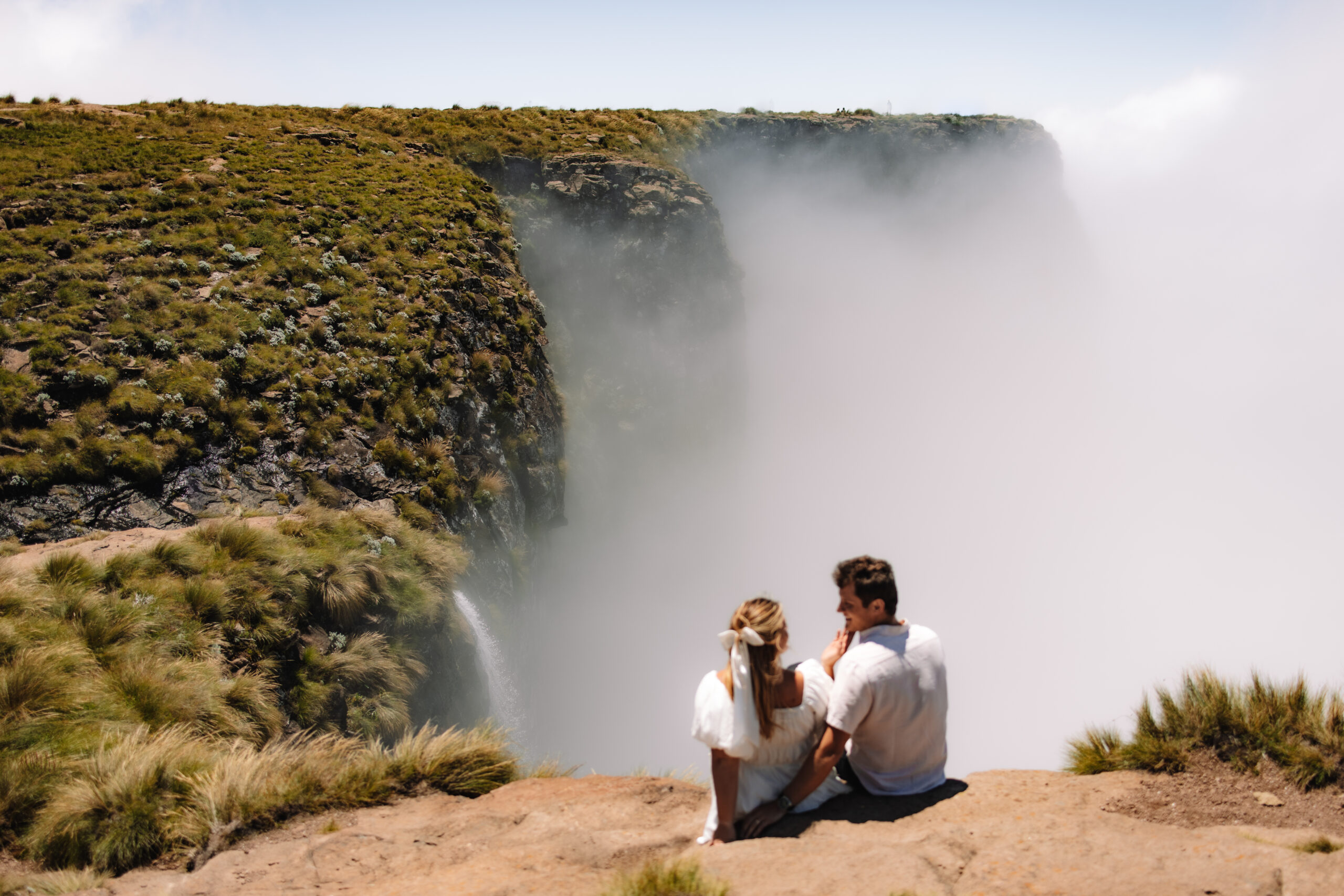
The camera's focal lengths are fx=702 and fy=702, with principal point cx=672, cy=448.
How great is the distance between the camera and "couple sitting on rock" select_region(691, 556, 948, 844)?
13.9ft

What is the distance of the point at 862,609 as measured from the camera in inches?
176

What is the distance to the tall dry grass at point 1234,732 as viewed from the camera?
15.9 feet

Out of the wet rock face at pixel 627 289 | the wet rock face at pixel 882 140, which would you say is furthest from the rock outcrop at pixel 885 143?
the wet rock face at pixel 627 289

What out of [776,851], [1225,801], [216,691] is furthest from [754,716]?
[216,691]

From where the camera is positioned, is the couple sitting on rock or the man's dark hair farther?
the man's dark hair

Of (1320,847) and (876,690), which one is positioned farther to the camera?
(876,690)

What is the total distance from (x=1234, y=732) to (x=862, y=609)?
3268 millimetres

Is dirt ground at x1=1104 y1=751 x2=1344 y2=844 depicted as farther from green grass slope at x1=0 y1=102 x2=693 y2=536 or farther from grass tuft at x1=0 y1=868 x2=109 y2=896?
green grass slope at x1=0 y1=102 x2=693 y2=536

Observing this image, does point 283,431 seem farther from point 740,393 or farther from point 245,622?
point 740,393

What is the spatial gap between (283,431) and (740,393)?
123 feet

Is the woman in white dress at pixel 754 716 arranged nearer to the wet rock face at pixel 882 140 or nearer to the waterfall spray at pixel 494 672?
the waterfall spray at pixel 494 672

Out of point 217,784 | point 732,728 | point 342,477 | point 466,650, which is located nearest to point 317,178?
point 342,477

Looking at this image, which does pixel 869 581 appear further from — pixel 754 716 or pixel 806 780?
pixel 806 780

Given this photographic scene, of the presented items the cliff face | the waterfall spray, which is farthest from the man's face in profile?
the waterfall spray
